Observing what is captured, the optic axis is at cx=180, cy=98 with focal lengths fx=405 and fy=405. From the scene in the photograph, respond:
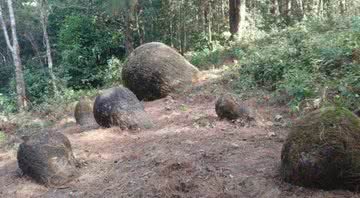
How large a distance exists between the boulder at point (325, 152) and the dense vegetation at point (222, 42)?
204 centimetres

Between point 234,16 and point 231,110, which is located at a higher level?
point 234,16

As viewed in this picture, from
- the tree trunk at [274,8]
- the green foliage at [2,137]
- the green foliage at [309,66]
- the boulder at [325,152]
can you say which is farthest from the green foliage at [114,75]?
the boulder at [325,152]

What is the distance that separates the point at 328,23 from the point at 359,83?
5731 mm

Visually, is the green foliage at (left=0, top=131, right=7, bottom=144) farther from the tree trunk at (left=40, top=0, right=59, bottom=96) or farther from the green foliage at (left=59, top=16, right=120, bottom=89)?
the green foliage at (left=59, top=16, right=120, bottom=89)

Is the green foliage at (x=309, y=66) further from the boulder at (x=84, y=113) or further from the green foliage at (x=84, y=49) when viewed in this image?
the green foliage at (x=84, y=49)

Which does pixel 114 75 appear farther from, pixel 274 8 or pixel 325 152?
pixel 325 152

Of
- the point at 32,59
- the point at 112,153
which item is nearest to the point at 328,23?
the point at 112,153

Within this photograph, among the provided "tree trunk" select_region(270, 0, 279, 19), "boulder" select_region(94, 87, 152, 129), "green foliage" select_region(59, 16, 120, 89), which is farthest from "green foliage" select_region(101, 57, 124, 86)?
"tree trunk" select_region(270, 0, 279, 19)

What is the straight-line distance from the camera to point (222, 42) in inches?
639

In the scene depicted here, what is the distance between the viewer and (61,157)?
20.4 feet

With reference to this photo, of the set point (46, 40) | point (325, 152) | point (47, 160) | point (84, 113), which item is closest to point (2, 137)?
point (84, 113)

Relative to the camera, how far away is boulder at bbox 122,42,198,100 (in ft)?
35.1

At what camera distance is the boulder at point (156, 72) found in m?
10.7

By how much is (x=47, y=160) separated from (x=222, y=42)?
1124 centimetres
